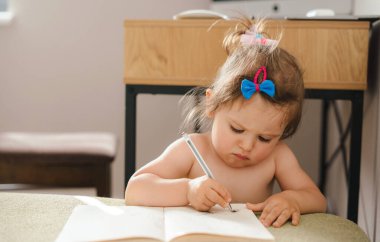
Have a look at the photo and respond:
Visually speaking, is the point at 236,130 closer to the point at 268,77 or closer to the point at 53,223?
the point at 268,77

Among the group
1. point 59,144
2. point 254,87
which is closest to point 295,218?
point 254,87

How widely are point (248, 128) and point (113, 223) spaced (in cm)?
33

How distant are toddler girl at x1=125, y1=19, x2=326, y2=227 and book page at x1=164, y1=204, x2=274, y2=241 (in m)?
0.02

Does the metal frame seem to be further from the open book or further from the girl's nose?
the open book

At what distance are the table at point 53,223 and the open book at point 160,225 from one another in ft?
0.11

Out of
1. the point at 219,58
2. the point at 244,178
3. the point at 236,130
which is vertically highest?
the point at 219,58

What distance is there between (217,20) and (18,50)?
1.25 metres

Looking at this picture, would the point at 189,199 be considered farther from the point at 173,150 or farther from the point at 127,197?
the point at 173,150

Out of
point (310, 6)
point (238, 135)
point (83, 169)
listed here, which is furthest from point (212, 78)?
point (310, 6)

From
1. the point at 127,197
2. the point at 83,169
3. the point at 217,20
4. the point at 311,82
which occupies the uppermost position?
the point at 217,20

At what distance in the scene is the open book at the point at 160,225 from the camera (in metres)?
0.63

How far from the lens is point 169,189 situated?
0.84 m

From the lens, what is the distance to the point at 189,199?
0.81 meters

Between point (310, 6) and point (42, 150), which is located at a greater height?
point (310, 6)
